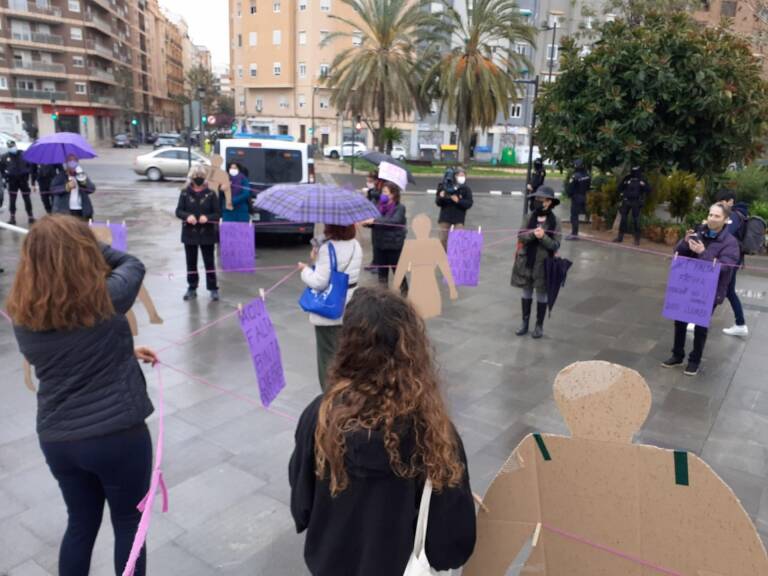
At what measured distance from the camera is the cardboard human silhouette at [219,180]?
29.8 feet

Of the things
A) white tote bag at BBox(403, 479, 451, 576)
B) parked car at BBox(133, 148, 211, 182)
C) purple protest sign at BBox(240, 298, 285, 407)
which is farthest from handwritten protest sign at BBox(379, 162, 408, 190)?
parked car at BBox(133, 148, 211, 182)

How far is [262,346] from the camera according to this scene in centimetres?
407

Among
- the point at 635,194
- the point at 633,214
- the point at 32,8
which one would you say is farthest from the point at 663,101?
the point at 32,8

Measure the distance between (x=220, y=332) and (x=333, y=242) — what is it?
3017 millimetres

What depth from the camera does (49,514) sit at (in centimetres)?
362

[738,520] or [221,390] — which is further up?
[738,520]

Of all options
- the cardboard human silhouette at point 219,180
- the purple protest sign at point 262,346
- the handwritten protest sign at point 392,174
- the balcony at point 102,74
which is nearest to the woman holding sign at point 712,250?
the handwritten protest sign at point 392,174

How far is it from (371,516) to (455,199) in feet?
28.5

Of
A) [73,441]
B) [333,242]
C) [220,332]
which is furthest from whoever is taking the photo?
[220,332]

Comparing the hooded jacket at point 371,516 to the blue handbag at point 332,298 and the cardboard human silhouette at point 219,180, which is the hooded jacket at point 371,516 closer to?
the blue handbag at point 332,298

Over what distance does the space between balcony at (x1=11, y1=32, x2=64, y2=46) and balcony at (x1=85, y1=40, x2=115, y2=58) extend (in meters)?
3.11

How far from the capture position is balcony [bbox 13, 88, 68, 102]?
5425cm

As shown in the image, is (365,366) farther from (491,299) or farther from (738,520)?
(491,299)

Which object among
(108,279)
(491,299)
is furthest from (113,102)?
(108,279)
